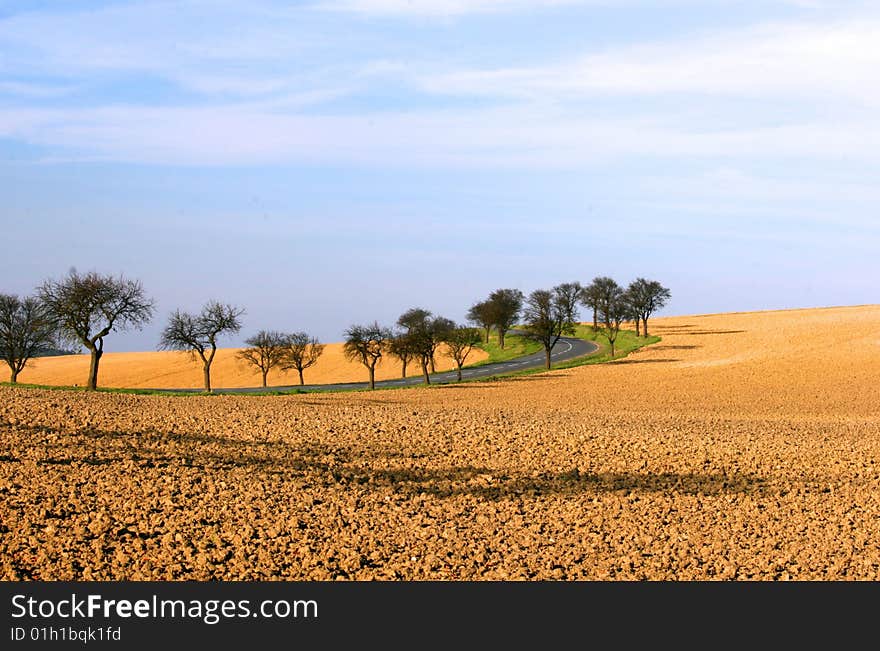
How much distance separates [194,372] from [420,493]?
80224 mm

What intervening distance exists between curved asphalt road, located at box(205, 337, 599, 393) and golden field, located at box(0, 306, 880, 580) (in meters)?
35.5

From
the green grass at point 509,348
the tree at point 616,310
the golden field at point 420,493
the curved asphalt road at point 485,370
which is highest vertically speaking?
the tree at point 616,310

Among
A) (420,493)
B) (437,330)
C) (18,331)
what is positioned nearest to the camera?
(420,493)

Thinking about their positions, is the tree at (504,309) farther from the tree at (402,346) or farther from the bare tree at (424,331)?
the tree at (402,346)

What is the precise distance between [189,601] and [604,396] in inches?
1633

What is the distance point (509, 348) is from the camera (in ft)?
343

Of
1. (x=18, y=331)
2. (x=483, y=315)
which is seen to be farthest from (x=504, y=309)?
(x=18, y=331)

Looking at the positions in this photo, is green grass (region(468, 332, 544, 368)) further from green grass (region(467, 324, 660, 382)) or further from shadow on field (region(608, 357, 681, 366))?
shadow on field (region(608, 357, 681, 366))

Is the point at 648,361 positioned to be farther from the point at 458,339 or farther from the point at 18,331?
the point at 18,331

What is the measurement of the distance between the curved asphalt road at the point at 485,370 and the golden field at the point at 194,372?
4.61m

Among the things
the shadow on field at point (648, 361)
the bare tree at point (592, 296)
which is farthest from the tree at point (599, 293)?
the shadow on field at point (648, 361)

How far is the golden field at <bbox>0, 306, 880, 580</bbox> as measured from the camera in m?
14.3

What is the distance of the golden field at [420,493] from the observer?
562 inches

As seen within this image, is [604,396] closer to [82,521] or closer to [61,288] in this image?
[61,288]
